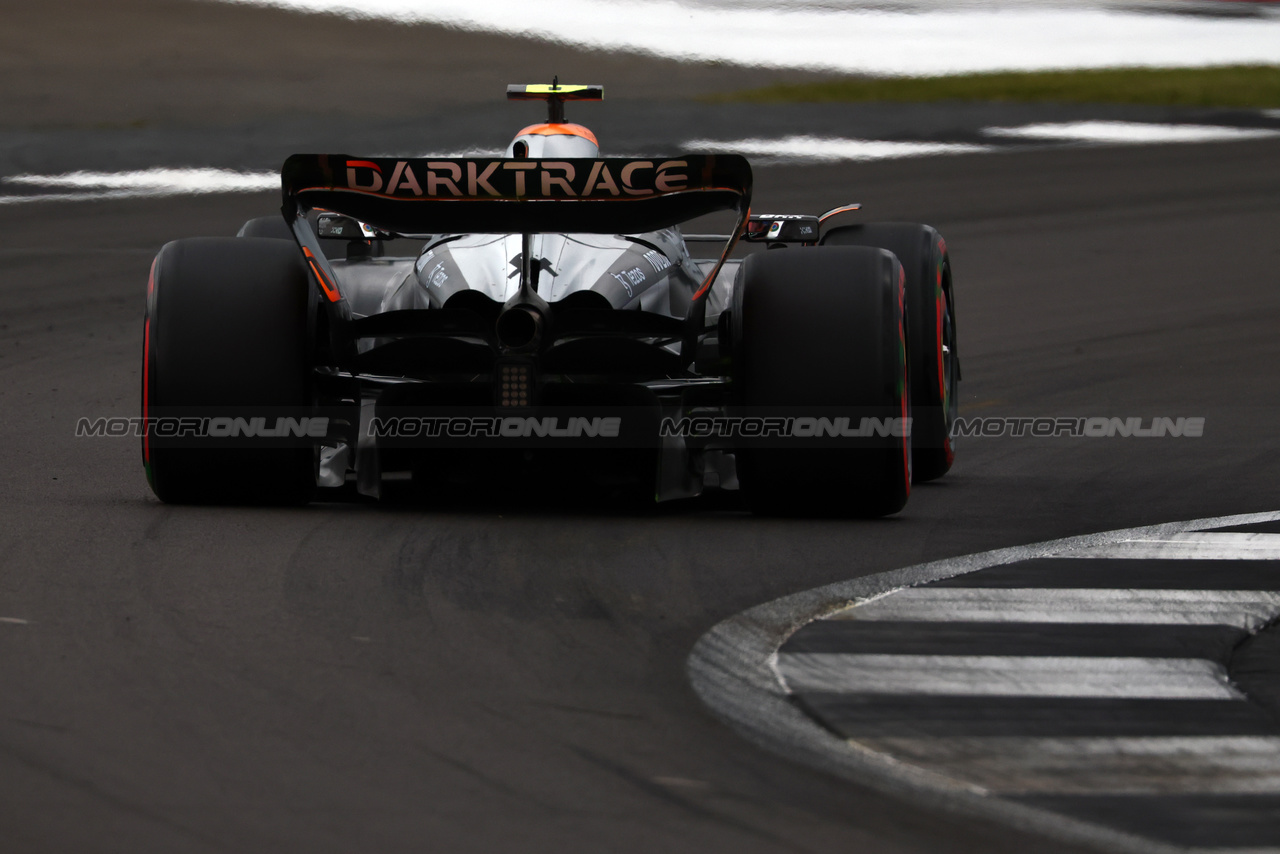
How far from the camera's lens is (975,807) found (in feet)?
12.0

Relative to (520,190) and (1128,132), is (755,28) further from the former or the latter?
(520,190)

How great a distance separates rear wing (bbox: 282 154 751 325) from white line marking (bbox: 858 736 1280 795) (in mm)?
2819

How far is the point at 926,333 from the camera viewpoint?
8141 millimetres

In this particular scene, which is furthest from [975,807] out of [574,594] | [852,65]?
[852,65]

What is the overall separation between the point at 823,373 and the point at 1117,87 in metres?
19.2

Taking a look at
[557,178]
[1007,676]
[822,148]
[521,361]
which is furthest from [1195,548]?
[822,148]

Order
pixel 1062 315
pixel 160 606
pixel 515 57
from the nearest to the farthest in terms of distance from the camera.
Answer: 1. pixel 160 606
2. pixel 1062 315
3. pixel 515 57

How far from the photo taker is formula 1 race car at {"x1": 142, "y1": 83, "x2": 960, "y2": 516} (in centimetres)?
661

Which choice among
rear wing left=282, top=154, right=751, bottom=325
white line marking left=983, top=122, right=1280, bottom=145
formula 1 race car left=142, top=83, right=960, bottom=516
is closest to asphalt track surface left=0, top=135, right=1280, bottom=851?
formula 1 race car left=142, top=83, right=960, bottom=516

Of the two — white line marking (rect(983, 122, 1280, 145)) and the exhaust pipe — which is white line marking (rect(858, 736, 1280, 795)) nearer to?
the exhaust pipe

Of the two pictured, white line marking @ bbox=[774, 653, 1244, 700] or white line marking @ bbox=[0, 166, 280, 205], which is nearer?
white line marking @ bbox=[774, 653, 1244, 700]

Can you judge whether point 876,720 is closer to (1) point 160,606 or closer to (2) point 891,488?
(1) point 160,606

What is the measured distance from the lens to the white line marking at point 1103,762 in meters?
3.81

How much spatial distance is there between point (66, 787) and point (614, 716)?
1.18 m
